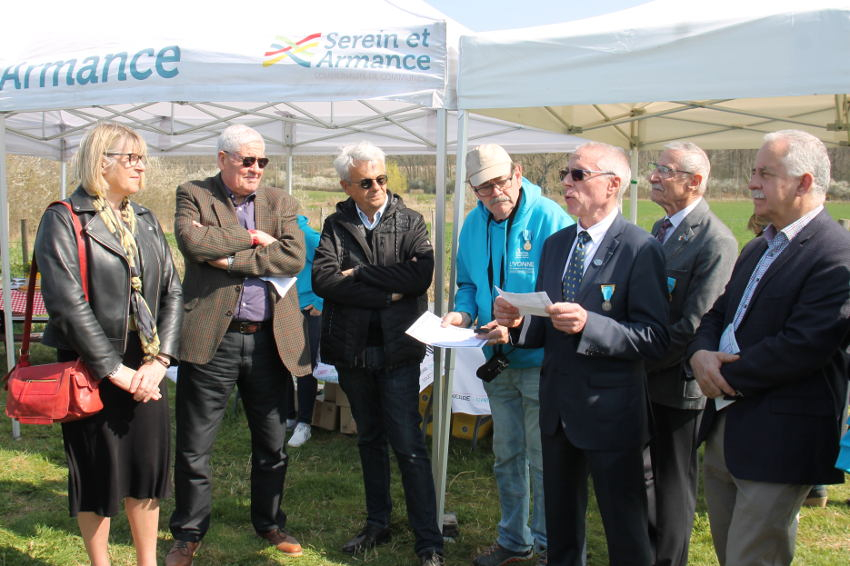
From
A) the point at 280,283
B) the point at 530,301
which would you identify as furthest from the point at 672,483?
the point at 280,283

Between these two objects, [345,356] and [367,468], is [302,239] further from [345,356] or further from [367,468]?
[367,468]

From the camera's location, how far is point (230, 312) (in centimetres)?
312

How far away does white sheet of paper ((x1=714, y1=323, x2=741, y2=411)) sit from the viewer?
7.28ft

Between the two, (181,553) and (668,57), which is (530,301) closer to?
(668,57)

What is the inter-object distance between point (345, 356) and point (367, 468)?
A: 618mm

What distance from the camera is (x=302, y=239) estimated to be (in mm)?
3268

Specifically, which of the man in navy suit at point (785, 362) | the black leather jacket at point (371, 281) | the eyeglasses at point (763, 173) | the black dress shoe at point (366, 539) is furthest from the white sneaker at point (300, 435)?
the eyeglasses at point (763, 173)

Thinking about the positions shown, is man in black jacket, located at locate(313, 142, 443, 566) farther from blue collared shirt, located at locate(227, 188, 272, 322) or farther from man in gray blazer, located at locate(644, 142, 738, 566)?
man in gray blazer, located at locate(644, 142, 738, 566)

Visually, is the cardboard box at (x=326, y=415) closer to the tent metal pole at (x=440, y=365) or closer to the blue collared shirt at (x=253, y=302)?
the tent metal pole at (x=440, y=365)

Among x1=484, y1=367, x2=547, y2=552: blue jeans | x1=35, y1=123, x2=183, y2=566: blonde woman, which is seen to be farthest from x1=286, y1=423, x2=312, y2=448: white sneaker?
x1=35, y1=123, x2=183, y2=566: blonde woman

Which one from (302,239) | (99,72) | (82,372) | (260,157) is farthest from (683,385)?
(99,72)

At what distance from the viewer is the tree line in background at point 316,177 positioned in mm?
17484

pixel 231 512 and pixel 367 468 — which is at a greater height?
pixel 367 468

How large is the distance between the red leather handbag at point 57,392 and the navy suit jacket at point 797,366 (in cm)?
212
